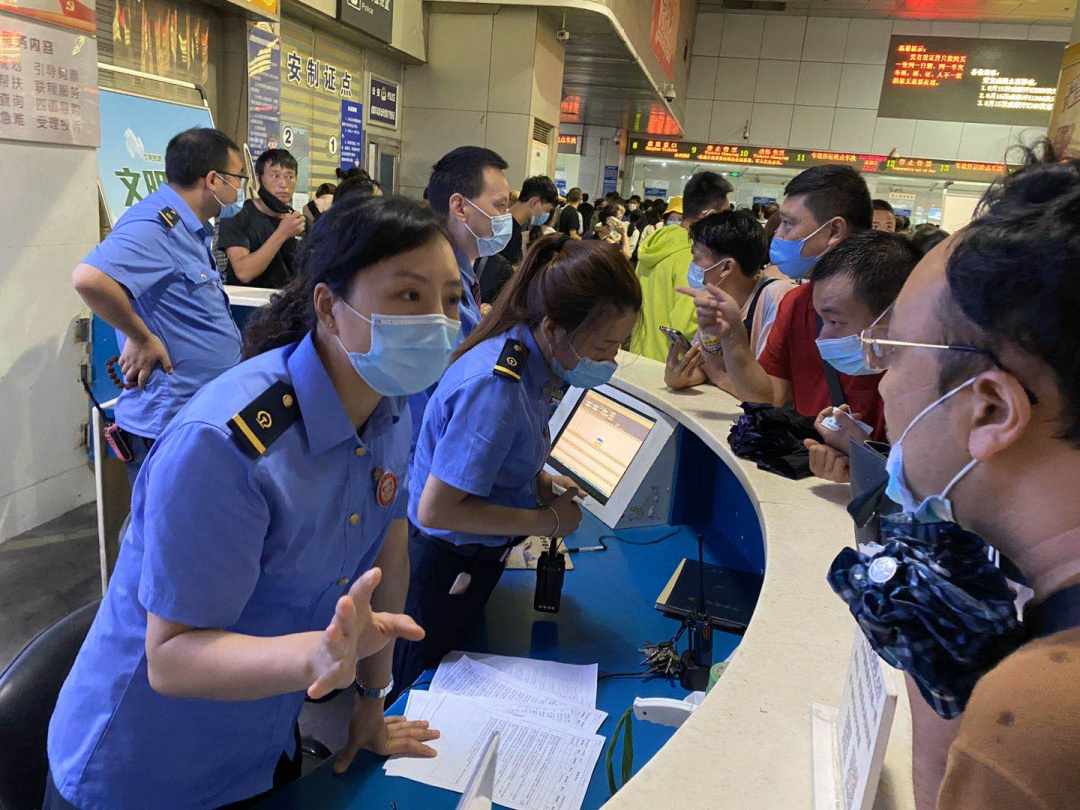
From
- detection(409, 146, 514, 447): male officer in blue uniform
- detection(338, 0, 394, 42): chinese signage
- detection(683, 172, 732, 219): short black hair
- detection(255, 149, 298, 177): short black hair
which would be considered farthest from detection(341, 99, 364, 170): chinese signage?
detection(409, 146, 514, 447): male officer in blue uniform

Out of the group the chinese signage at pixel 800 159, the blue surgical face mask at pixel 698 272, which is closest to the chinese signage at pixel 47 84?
the blue surgical face mask at pixel 698 272

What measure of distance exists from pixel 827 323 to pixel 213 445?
47.7 inches

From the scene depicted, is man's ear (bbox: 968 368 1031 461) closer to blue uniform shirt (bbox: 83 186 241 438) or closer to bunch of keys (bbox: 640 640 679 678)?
bunch of keys (bbox: 640 640 679 678)

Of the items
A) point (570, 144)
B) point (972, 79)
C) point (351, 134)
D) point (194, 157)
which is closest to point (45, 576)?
point (194, 157)

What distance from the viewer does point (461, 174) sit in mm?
2824

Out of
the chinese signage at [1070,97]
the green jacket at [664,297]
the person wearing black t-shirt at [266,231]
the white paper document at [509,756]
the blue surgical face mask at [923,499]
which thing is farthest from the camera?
the person wearing black t-shirt at [266,231]

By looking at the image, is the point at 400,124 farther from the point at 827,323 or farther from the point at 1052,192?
the point at 1052,192

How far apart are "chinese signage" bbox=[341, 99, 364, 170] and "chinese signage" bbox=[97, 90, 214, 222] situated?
2158 mm

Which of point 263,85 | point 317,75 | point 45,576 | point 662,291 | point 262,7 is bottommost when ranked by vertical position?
point 45,576

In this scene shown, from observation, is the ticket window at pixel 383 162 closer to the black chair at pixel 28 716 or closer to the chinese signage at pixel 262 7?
the chinese signage at pixel 262 7

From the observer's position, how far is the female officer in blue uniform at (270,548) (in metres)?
0.90

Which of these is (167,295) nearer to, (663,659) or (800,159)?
(663,659)

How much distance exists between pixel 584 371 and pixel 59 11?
2829 millimetres

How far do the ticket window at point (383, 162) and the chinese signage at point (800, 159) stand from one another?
8059 millimetres
